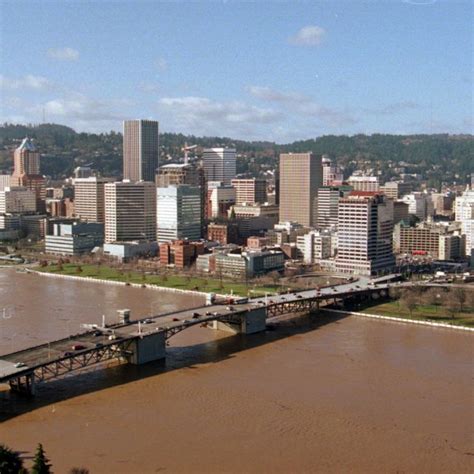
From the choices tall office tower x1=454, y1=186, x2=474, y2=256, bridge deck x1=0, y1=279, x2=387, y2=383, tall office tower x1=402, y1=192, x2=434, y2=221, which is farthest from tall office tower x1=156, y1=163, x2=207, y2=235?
bridge deck x1=0, y1=279, x2=387, y2=383

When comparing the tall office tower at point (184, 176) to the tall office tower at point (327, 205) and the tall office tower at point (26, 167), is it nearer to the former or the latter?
the tall office tower at point (327, 205)

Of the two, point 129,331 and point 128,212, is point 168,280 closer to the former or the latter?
point 129,331

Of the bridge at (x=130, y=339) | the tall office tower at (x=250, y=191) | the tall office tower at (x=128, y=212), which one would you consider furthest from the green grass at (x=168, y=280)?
A: the tall office tower at (x=250, y=191)

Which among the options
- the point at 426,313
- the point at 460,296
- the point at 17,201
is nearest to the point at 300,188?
the point at 17,201

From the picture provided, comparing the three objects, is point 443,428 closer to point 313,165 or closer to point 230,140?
point 313,165

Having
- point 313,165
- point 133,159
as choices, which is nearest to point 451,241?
point 313,165

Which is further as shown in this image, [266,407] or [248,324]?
[248,324]

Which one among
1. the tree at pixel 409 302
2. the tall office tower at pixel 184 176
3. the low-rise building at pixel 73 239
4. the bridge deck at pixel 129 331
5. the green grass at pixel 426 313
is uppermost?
the tall office tower at pixel 184 176

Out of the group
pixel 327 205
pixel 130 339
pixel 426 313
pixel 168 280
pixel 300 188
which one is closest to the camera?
pixel 130 339
